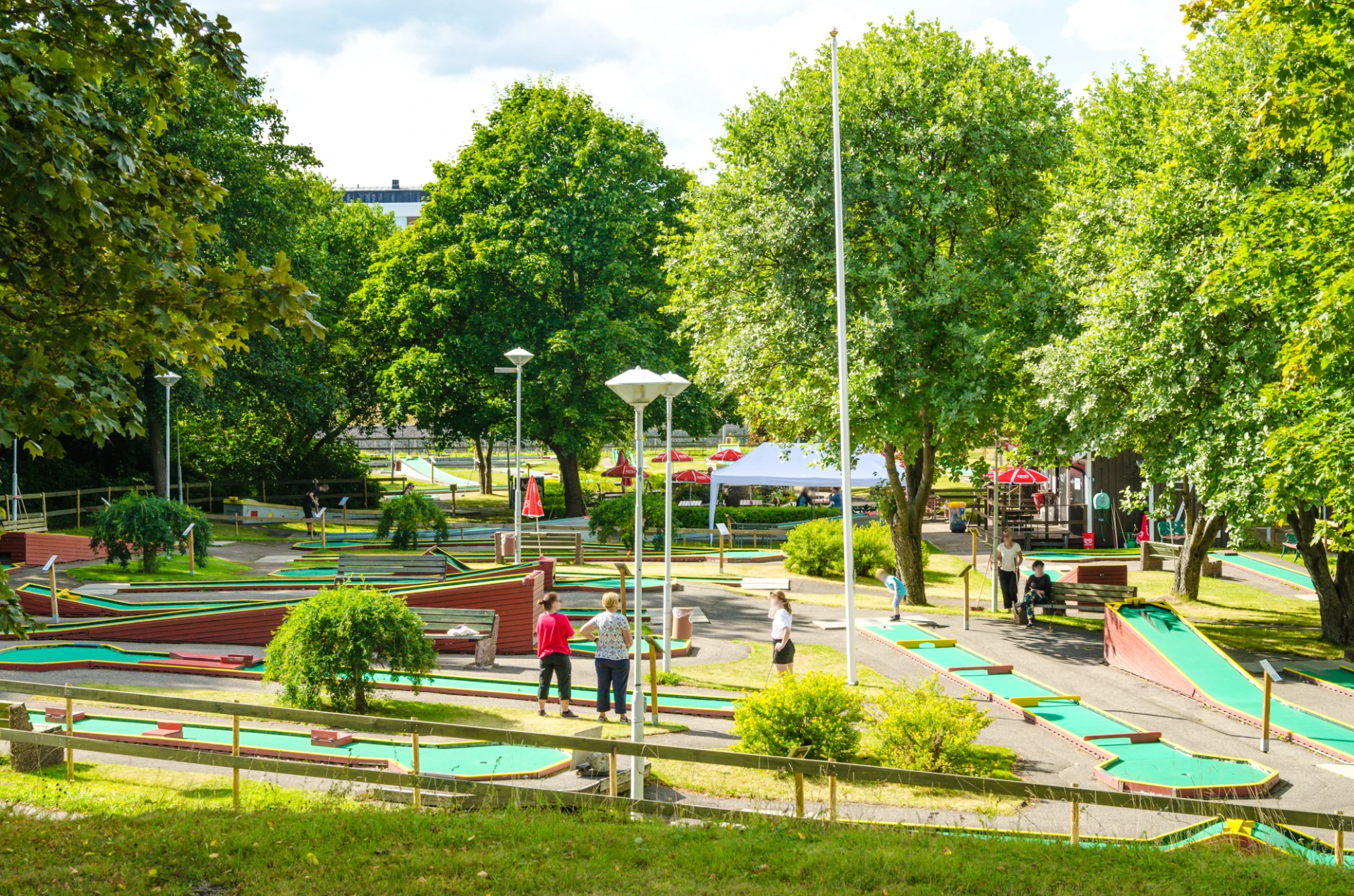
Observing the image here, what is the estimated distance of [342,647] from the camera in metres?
12.5

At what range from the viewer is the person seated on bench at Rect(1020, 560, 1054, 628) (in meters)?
20.7

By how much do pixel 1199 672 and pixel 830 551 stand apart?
11.6 metres

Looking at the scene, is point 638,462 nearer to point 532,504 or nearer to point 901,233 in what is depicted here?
point 901,233

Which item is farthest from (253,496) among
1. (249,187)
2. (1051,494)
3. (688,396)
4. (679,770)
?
(679,770)

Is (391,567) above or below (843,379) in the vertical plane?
below

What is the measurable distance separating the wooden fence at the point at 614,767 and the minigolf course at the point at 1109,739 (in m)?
3.08

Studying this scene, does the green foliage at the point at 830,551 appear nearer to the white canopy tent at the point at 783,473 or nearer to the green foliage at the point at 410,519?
the white canopy tent at the point at 783,473

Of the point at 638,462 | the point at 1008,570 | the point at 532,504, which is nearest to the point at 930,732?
the point at 638,462

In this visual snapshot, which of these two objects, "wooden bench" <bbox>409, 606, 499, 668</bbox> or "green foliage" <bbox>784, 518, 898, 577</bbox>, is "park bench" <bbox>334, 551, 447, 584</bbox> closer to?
"wooden bench" <bbox>409, 606, 499, 668</bbox>

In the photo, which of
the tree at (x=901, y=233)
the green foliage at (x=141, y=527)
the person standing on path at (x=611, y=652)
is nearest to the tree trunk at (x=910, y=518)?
the tree at (x=901, y=233)

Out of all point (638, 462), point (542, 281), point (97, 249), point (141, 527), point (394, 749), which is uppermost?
point (542, 281)

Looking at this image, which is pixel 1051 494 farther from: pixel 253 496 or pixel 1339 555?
pixel 253 496

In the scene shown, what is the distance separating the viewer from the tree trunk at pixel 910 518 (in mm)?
23078

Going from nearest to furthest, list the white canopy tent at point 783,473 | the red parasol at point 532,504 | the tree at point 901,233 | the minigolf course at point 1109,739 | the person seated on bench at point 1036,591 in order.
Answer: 1. the minigolf course at point 1109,739
2. the tree at point 901,233
3. the person seated on bench at point 1036,591
4. the red parasol at point 532,504
5. the white canopy tent at point 783,473
